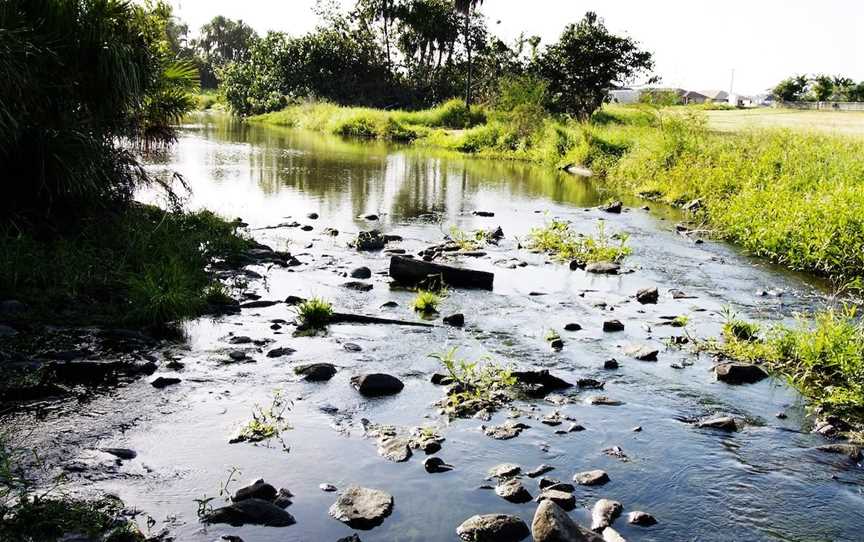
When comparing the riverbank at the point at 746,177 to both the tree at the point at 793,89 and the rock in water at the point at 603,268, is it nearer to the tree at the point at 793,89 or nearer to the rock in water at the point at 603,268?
the rock in water at the point at 603,268

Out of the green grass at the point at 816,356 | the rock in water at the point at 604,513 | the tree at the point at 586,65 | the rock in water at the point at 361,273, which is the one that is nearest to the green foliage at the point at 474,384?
the rock in water at the point at 604,513

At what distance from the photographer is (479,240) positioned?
18016mm

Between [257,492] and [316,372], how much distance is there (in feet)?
9.16

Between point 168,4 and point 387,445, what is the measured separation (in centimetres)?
1060

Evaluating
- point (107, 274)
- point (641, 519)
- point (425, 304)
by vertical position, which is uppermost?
point (107, 274)

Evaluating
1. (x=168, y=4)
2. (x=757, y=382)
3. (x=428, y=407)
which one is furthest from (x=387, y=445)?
(x=168, y=4)

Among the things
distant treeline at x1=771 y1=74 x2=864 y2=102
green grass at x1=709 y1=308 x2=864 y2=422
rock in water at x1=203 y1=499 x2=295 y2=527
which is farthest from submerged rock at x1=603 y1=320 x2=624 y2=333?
distant treeline at x1=771 y1=74 x2=864 y2=102

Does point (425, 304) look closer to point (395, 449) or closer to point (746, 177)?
point (395, 449)

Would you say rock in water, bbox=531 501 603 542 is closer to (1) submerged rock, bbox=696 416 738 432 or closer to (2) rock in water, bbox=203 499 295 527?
(2) rock in water, bbox=203 499 295 527

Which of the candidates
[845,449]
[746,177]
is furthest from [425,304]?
[746,177]

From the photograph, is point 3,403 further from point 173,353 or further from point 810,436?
point 810,436

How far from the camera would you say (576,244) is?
1734 cm

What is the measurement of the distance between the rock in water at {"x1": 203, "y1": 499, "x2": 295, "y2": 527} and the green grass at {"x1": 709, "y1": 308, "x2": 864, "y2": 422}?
6.21 m

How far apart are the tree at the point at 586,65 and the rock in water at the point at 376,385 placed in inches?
1687
